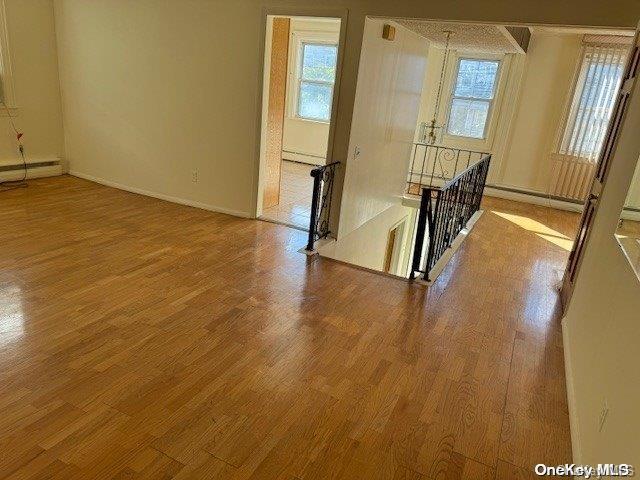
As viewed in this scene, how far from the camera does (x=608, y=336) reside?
197cm

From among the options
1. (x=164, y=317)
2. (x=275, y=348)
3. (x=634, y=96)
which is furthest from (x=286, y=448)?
(x=634, y=96)

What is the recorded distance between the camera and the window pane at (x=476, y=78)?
286 inches

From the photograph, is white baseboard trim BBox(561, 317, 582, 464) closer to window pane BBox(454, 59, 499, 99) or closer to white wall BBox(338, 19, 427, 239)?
white wall BBox(338, 19, 427, 239)

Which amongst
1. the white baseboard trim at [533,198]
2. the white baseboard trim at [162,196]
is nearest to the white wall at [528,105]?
the white baseboard trim at [533,198]

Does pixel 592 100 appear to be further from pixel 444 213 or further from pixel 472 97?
pixel 444 213

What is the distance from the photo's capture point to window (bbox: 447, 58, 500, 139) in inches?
287

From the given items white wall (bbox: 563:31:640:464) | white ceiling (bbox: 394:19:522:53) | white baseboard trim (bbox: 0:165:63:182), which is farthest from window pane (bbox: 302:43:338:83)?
white wall (bbox: 563:31:640:464)

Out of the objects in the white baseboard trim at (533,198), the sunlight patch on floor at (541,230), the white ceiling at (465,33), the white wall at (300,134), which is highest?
the white ceiling at (465,33)

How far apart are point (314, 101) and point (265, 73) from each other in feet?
15.1

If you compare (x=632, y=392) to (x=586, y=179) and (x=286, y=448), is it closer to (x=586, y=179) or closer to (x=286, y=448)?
(x=286, y=448)

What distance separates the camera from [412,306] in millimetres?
3312

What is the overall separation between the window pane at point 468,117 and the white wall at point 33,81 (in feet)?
19.9

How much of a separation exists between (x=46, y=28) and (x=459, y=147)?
632 cm

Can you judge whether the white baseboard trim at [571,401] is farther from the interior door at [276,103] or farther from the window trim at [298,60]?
the window trim at [298,60]
